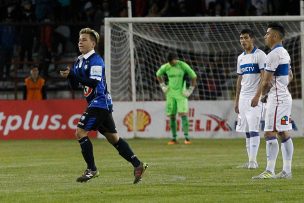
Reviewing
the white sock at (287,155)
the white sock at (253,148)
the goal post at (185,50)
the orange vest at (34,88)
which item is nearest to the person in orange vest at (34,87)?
the orange vest at (34,88)

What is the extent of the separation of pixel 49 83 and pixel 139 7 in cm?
404

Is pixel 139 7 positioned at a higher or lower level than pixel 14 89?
higher

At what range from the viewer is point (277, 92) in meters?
14.8

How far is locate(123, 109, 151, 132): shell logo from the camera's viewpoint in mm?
28219

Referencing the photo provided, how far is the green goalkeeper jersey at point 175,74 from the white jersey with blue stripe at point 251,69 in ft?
26.9

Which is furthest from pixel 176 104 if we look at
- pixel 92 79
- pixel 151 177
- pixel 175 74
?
pixel 92 79

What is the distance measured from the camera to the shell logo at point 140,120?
28.2m

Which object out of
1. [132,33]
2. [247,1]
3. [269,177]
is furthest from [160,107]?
[269,177]

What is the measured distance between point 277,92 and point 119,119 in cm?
1370

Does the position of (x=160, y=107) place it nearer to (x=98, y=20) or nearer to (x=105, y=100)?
(x=98, y=20)

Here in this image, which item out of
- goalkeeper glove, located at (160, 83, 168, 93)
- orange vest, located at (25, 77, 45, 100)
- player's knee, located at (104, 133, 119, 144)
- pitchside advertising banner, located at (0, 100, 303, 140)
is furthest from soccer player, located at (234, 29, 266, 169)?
orange vest, located at (25, 77, 45, 100)

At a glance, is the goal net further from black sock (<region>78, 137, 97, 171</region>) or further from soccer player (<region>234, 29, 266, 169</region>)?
black sock (<region>78, 137, 97, 171</region>)

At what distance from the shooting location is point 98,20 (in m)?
32.0

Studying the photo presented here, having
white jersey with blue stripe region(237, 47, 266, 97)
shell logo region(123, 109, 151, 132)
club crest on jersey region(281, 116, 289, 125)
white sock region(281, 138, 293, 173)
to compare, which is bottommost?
shell logo region(123, 109, 151, 132)
